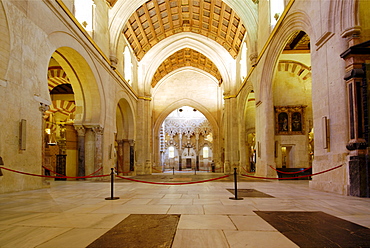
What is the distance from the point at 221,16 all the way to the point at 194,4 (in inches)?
81.2

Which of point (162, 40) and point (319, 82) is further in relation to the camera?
point (162, 40)

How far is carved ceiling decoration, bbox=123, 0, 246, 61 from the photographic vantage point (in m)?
18.4

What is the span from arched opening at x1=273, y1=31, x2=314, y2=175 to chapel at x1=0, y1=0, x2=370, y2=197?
0.06 metres

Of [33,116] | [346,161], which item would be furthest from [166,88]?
[346,161]

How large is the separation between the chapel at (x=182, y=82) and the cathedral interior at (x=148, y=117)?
55 mm

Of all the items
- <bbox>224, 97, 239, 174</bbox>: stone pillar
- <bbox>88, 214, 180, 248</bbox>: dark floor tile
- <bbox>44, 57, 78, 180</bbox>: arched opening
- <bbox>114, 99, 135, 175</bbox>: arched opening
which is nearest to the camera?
<bbox>88, 214, 180, 248</bbox>: dark floor tile

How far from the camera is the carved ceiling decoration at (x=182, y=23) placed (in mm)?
18391

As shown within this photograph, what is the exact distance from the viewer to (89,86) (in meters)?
13.3

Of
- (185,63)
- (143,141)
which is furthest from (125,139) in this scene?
(185,63)

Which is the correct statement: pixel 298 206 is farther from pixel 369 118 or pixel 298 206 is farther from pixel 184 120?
pixel 184 120

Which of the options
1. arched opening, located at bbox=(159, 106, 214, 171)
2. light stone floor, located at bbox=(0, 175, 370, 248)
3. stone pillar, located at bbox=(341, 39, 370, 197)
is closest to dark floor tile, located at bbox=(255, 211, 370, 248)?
light stone floor, located at bbox=(0, 175, 370, 248)

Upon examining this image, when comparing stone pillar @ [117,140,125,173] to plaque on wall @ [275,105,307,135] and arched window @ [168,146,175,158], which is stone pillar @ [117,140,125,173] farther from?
Answer: arched window @ [168,146,175,158]

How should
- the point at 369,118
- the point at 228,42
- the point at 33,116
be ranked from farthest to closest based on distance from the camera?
the point at 228,42 < the point at 33,116 < the point at 369,118

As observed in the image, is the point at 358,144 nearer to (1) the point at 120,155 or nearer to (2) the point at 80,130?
(2) the point at 80,130
